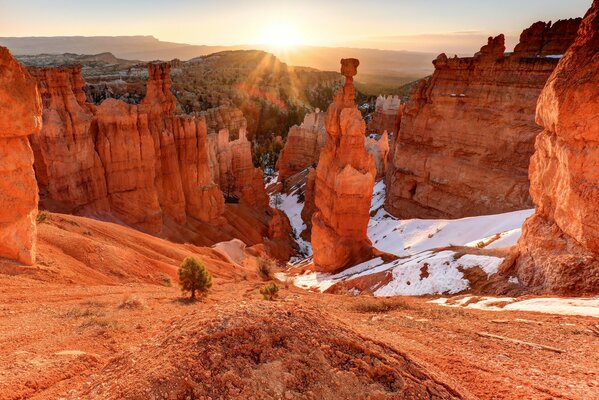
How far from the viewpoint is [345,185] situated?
20.4 meters

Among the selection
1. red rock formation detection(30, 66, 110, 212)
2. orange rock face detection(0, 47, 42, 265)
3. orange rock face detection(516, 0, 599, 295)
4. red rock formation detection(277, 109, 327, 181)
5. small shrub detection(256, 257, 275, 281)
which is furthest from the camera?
red rock formation detection(277, 109, 327, 181)

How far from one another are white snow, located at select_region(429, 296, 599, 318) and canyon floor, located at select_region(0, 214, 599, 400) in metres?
0.44

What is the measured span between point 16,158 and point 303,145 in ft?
130

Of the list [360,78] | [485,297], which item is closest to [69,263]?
[485,297]

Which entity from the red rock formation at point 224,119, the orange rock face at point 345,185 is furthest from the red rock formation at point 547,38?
the red rock formation at point 224,119

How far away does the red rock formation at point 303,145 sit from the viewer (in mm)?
47344

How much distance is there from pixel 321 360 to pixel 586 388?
129 inches

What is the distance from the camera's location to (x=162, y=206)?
27.1 meters

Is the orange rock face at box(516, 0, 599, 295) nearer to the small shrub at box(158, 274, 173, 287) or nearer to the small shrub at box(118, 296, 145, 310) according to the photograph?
the small shrub at box(118, 296, 145, 310)

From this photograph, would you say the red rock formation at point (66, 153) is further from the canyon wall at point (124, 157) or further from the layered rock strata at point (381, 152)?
the layered rock strata at point (381, 152)

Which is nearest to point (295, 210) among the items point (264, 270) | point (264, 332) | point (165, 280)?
point (264, 270)

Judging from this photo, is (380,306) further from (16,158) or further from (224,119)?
(224,119)

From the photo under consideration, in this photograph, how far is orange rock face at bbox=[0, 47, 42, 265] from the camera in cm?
928

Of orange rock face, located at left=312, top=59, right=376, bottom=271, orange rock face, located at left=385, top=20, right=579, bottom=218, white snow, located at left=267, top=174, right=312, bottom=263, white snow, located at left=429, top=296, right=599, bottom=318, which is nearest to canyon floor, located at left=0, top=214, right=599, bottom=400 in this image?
white snow, located at left=429, top=296, right=599, bottom=318
